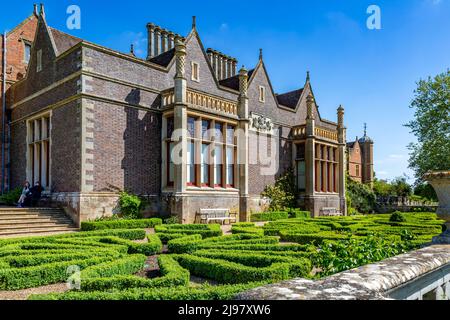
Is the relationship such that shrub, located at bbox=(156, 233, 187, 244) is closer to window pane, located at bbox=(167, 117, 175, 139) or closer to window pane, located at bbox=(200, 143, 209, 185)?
window pane, located at bbox=(200, 143, 209, 185)

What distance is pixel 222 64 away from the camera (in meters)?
26.5

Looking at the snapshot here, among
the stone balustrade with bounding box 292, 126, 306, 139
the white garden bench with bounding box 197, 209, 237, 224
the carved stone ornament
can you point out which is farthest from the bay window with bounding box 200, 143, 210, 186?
the stone balustrade with bounding box 292, 126, 306, 139

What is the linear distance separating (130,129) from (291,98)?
1634cm

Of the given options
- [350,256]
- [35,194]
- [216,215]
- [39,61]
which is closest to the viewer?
[350,256]

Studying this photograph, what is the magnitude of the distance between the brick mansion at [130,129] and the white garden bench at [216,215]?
1.13 feet

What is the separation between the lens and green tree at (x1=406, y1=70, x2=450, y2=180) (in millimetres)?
29891

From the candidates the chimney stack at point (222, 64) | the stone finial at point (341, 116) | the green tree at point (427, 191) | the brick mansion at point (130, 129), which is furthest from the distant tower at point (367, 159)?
the chimney stack at point (222, 64)

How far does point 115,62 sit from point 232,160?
784 cm

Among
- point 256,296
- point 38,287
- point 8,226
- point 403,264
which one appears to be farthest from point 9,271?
point 8,226

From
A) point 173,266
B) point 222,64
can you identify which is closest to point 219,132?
point 222,64

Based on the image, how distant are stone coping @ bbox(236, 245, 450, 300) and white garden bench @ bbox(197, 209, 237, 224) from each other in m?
13.7

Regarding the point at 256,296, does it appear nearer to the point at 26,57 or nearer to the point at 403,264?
the point at 403,264

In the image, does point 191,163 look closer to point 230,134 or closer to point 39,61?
point 230,134

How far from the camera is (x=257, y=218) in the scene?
65.9 ft
